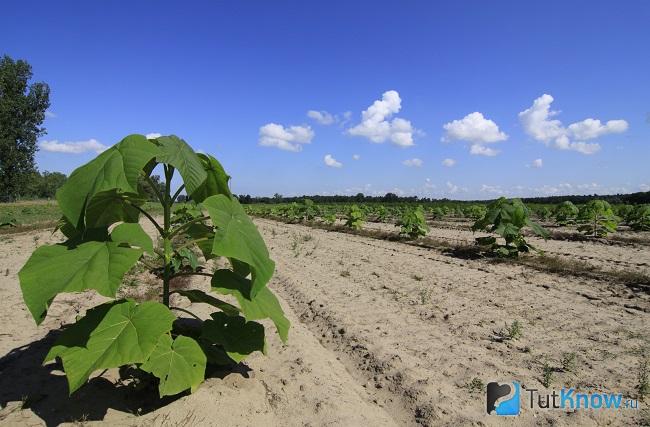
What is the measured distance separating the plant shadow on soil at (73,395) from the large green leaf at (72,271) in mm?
886

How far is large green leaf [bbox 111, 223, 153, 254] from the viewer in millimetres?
1946

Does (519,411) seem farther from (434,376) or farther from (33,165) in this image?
(33,165)

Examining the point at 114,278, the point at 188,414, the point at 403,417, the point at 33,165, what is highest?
the point at 33,165

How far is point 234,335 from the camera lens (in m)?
2.54

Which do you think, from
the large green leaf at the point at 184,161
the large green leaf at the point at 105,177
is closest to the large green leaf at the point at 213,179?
the large green leaf at the point at 184,161

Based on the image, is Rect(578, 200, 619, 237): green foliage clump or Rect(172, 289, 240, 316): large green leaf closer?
Rect(172, 289, 240, 316): large green leaf

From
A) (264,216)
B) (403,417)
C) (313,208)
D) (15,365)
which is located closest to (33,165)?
(264,216)

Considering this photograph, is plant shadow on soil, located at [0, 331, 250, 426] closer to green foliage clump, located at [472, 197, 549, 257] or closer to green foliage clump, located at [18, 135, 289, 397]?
green foliage clump, located at [18, 135, 289, 397]

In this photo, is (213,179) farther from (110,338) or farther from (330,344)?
(330,344)

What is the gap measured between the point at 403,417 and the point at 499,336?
1.95 meters

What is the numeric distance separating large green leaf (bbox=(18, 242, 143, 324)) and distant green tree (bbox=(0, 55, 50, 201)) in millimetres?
36084

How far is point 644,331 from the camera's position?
4.34 meters
